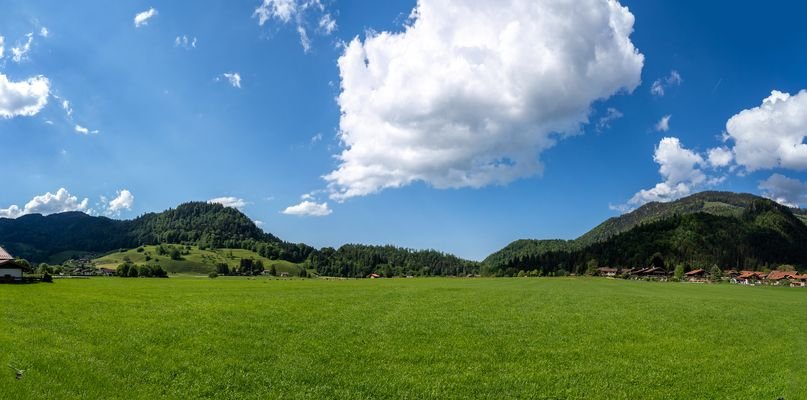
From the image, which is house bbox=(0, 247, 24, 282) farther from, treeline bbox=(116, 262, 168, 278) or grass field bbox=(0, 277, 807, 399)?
treeline bbox=(116, 262, 168, 278)

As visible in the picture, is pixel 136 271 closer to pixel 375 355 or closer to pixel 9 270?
pixel 9 270

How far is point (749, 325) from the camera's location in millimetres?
35906

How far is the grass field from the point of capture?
17000 millimetres

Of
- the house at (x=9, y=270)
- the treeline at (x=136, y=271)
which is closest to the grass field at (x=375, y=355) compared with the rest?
the house at (x=9, y=270)

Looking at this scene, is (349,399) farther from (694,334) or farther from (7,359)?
(694,334)

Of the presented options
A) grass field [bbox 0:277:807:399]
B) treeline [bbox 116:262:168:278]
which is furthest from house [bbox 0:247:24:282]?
treeline [bbox 116:262:168:278]

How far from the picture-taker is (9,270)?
73062 mm

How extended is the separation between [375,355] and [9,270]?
79.3 meters

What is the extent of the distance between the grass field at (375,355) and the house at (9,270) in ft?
157

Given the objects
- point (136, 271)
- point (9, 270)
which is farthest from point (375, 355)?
point (136, 271)

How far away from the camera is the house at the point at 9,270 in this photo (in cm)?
7150

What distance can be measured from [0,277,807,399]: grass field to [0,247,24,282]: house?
48000 mm

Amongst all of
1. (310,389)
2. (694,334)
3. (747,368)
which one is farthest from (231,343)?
(694,334)

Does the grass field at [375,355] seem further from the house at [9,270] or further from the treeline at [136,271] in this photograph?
the treeline at [136,271]
